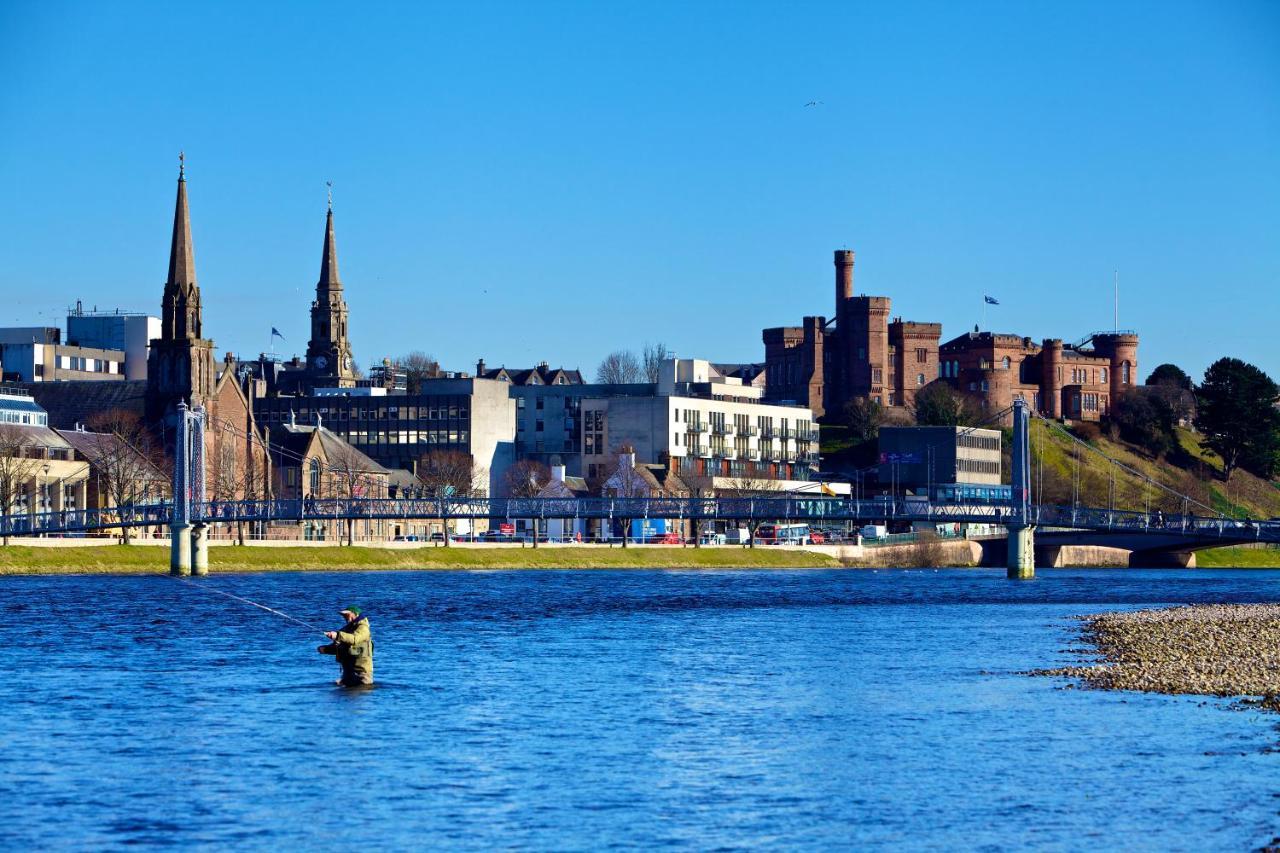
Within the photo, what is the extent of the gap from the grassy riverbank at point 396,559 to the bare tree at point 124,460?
5.81 metres

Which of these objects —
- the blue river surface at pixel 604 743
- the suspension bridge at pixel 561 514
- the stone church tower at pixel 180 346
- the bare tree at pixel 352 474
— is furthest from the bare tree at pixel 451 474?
the blue river surface at pixel 604 743

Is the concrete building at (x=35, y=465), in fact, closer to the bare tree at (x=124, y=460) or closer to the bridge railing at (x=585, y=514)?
the bare tree at (x=124, y=460)

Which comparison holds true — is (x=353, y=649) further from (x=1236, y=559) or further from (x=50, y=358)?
(x=50, y=358)

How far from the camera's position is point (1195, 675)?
154 feet

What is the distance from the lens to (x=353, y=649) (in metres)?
46.2

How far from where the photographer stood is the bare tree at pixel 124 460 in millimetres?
125062

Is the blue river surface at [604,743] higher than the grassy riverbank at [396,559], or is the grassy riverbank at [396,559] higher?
the grassy riverbank at [396,559]

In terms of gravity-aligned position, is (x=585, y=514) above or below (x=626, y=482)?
below

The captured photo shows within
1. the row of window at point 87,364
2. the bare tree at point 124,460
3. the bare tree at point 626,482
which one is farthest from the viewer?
the row of window at point 87,364

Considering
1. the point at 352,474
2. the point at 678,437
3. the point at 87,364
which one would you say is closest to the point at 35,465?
the point at 352,474

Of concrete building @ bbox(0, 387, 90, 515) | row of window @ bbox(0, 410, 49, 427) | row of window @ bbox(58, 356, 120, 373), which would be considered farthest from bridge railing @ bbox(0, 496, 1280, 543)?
row of window @ bbox(58, 356, 120, 373)

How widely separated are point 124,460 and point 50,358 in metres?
54.7

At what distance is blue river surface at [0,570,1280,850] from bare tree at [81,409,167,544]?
181 feet

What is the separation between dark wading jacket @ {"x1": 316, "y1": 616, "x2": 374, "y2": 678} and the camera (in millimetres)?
45469
